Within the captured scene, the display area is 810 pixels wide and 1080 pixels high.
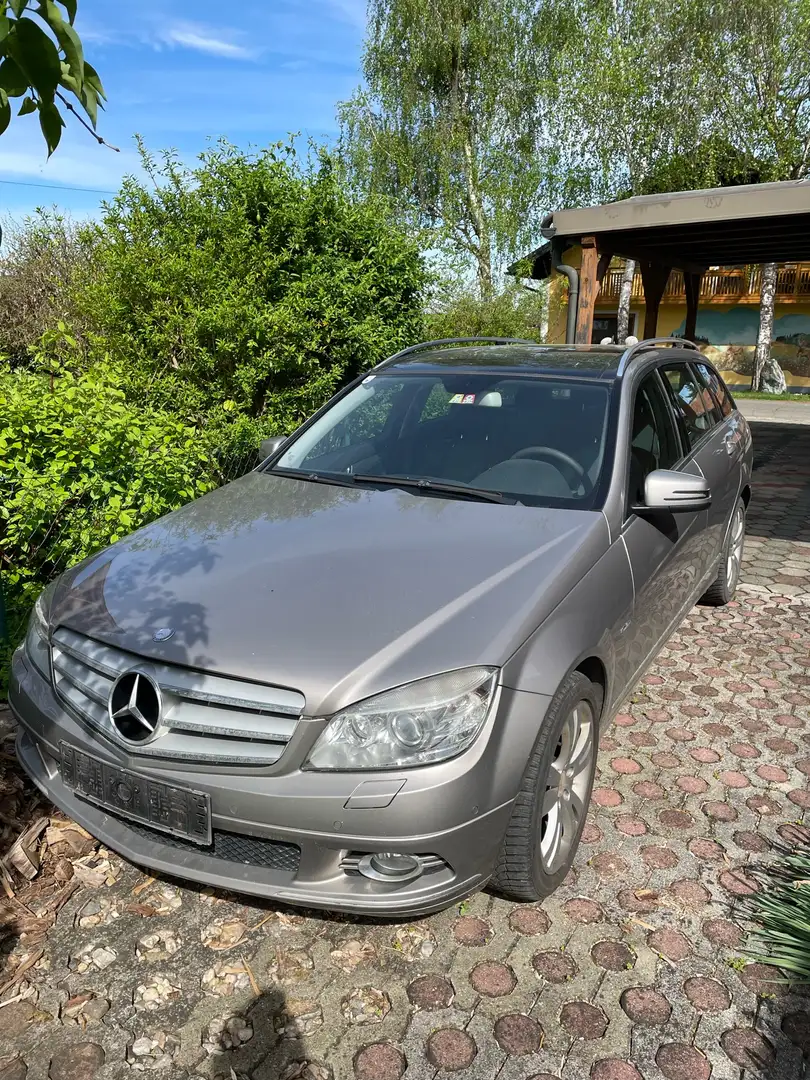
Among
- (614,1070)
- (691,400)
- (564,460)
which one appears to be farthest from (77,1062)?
(691,400)

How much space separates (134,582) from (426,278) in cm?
565

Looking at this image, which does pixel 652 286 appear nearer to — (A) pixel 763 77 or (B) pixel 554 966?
(B) pixel 554 966

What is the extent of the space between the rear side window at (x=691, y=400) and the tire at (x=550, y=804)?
2.09 meters

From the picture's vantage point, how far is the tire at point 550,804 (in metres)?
2.33

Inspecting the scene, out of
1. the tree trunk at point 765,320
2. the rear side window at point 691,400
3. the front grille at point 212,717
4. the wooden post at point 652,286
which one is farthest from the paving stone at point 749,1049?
the tree trunk at point 765,320

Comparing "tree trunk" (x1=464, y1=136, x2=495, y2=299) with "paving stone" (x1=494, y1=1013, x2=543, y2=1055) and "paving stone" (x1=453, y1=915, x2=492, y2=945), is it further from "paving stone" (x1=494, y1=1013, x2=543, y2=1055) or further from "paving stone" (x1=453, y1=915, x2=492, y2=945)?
"paving stone" (x1=494, y1=1013, x2=543, y2=1055)

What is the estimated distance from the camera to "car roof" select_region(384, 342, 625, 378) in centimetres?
382

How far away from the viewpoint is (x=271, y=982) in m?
2.31

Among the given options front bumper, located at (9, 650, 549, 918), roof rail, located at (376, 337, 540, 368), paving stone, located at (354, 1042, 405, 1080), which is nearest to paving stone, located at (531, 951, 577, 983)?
front bumper, located at (9, 650, 549, 918)

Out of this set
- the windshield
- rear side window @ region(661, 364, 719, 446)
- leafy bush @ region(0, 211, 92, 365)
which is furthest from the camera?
leafy bush @ region(0, 211, 92, 365)

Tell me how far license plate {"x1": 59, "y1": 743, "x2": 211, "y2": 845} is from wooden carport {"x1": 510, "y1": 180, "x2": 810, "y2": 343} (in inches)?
281

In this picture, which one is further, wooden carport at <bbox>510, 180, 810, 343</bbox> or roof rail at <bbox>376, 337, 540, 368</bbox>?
wooden carport at <bbox>510, 180, 810, 343</bbox>

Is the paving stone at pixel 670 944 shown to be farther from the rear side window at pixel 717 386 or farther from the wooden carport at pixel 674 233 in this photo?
the wooden carport at pixel 674 233

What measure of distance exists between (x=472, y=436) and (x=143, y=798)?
2.09 metres
